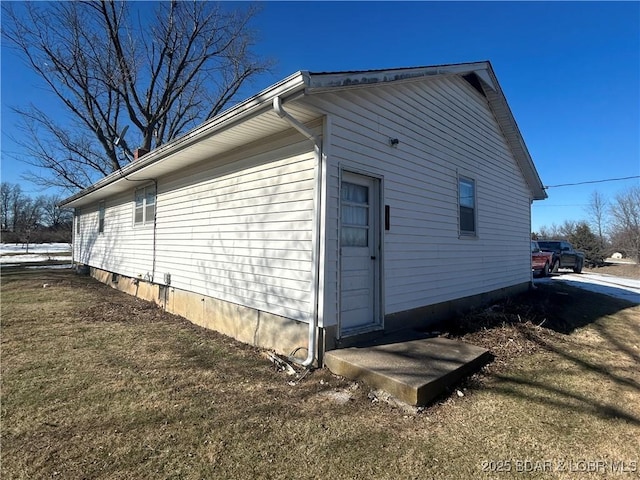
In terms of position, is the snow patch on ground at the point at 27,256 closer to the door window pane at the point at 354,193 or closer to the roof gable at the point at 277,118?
the roof gable at the point at 277,118

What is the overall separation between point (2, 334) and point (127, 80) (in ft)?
56.1

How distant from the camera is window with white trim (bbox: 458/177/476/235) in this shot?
274 inches

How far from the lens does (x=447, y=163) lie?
259 inches

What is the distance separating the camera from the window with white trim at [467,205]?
274 inches

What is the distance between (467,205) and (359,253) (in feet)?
12.1

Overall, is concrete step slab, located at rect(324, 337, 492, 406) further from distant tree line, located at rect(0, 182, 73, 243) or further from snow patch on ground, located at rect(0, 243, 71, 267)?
distant tree line, located at rect(0, 182, 73, 243)

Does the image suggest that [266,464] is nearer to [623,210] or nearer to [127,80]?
[127,80]

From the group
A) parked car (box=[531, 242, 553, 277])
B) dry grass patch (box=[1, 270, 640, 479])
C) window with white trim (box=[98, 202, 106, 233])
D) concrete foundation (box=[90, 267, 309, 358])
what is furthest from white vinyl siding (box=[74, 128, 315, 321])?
parked car (box=[531, 242, 553, 277])

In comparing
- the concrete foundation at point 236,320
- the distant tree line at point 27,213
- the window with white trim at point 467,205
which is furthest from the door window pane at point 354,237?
the distant tree line at point 27,213

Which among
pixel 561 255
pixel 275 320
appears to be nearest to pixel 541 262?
pixel 561 255

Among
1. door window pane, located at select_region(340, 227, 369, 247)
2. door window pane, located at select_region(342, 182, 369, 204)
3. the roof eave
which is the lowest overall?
door window pane, located at select_region(340, 227, 369, 247)

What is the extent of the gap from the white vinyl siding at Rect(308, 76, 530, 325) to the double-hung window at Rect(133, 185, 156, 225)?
20.4 feet

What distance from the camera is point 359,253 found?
15.5ft

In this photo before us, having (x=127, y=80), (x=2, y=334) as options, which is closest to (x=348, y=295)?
(x=2, y=334)
